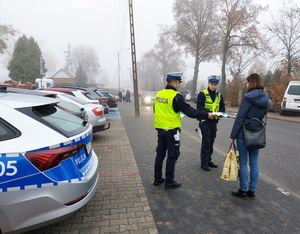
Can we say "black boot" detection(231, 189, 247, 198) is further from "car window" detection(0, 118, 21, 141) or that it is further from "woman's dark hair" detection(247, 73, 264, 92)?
"car window" detection(0, 118, 21, 141)

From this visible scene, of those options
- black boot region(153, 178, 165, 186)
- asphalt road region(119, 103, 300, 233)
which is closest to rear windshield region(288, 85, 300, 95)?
asphalt road region(119, 103, 300, 233)

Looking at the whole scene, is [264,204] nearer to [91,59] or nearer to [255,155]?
[255,155]

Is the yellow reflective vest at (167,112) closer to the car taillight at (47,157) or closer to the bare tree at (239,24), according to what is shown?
the car taillight at (47,157)

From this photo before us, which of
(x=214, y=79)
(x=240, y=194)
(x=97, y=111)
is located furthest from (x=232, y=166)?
(x=97, y=111)

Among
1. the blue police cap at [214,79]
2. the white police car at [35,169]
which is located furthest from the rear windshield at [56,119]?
the blue police cap at [214,79]

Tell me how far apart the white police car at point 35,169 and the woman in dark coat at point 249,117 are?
2.32m

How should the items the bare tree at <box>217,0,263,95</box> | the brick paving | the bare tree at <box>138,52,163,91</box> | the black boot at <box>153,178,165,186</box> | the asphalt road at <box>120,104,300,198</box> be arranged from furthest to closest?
the bare tree at <box>138,52,163,91</box> < the bare tree at <box>217,0,263,95</box> < the asphalt road at <box>120,104,300,198</box> < the black boot at <box>153,178,165,186</box> < the brick paving

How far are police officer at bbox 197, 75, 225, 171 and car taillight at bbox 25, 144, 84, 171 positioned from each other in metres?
3.19

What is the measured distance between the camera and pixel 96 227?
346cm

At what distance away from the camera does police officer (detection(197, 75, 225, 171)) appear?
554cm

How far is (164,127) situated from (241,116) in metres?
1.13

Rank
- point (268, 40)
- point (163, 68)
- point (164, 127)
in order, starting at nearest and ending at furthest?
point (164, 127) < point (268, 40) < point (163, 68)

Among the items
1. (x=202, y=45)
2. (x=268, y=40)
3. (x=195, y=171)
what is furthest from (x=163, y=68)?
(x=195, y=171)

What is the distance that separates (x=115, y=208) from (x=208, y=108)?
8.60 ft
